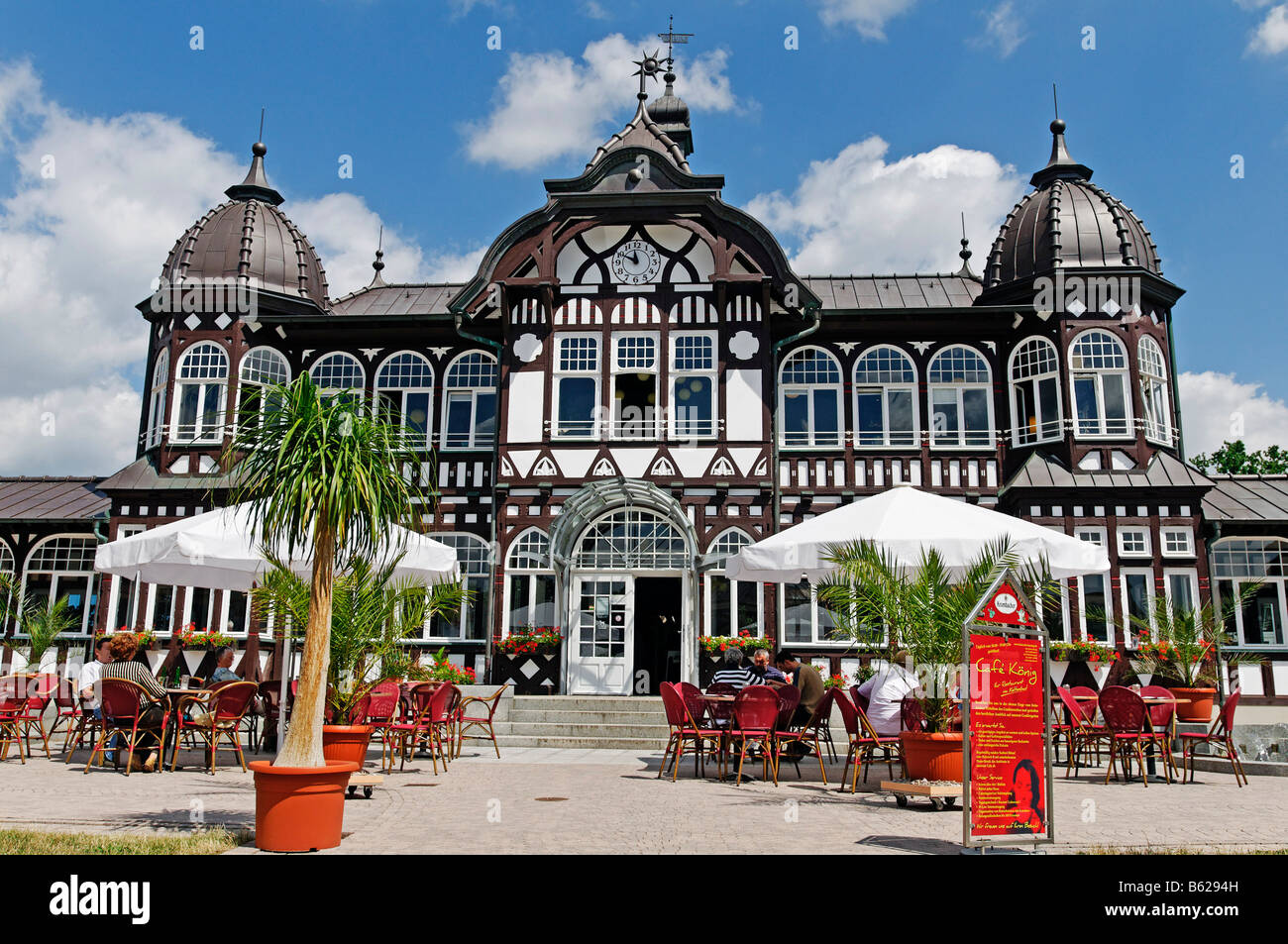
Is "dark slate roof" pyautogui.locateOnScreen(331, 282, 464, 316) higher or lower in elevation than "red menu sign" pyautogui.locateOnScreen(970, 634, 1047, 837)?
higher

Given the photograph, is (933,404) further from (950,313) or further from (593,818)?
(593,818)

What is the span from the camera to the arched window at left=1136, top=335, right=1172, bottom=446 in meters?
18.3

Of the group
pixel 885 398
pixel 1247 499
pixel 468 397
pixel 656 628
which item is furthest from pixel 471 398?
pixel 1247 499

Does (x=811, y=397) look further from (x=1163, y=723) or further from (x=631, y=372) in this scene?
(x=1163, y=723)

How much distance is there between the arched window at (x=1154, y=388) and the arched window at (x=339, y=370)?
14.5m

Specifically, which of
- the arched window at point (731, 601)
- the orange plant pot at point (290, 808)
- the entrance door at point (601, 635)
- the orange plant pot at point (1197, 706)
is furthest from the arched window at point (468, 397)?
the orange plant pot at point (290, 808)

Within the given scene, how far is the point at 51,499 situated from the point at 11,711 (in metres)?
12.1

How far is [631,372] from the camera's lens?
18438mm

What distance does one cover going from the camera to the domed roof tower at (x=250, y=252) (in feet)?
65.6

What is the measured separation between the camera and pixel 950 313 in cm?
1866

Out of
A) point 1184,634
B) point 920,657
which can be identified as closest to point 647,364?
point 1184,634

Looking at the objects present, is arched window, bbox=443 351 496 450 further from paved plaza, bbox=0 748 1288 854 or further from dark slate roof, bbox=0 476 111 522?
paved plaza, bbox=0 748 1288 854

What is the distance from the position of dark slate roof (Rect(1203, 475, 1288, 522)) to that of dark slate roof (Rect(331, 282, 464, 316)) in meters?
15.2

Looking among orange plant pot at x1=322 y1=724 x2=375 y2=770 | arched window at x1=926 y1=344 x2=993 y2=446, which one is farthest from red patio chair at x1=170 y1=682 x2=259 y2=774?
arched window at x1=926 y1=344 x2=993 y2=446
